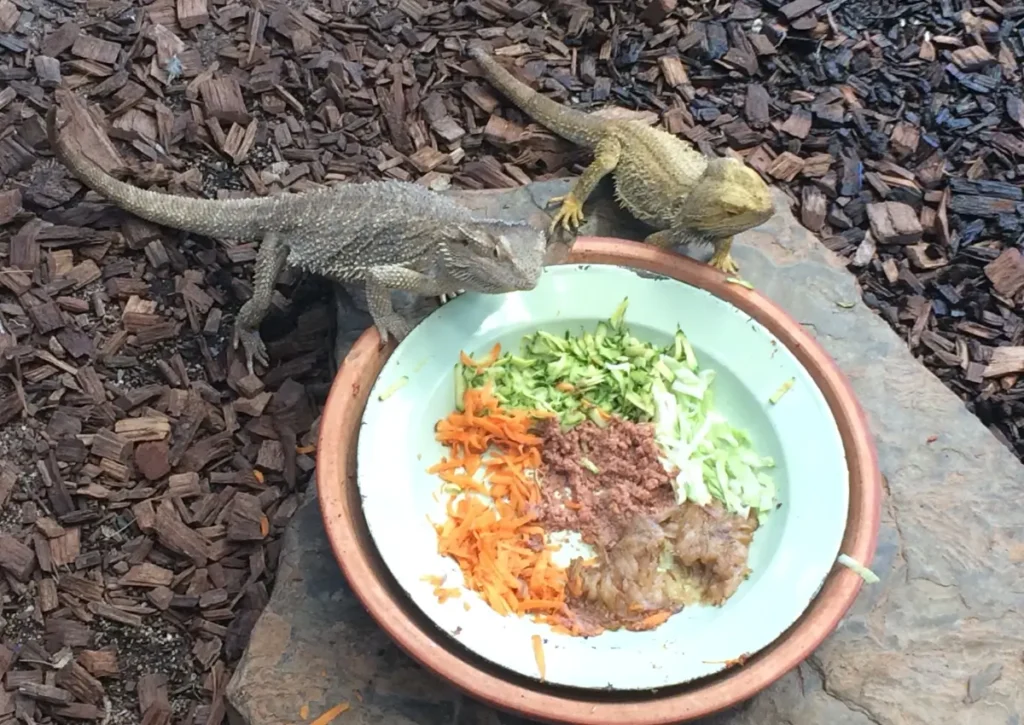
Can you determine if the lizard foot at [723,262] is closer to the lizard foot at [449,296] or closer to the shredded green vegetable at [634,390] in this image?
the shredded green vegetable at [634,390]

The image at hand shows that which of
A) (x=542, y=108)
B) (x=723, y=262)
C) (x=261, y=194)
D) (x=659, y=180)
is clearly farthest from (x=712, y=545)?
(x=261, y=194)

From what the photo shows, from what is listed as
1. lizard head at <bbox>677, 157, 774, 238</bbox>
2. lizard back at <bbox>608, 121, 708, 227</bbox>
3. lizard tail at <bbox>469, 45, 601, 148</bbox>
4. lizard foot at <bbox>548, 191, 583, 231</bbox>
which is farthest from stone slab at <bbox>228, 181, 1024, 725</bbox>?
lizard tail at <bbox>469, 45, 601, 148</bbox>

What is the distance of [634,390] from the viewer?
364cm

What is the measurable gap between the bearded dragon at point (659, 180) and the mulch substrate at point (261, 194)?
0.17 meters

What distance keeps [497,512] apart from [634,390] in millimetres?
682

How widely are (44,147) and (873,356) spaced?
12.5ft

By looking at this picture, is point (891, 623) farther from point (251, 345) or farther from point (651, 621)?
point (251, 345)

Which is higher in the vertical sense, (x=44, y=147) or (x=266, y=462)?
(x=44, y=147)

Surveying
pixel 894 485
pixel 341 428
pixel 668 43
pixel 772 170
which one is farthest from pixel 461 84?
pixel 894 485

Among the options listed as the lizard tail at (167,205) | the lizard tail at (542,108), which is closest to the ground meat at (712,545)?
the lizard tail at (542,108)

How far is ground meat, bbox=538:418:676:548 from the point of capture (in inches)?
136

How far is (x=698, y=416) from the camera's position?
11.8 ft

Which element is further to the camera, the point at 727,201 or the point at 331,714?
the point at 727,201

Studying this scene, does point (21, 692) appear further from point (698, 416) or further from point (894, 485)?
point (894, 485)
